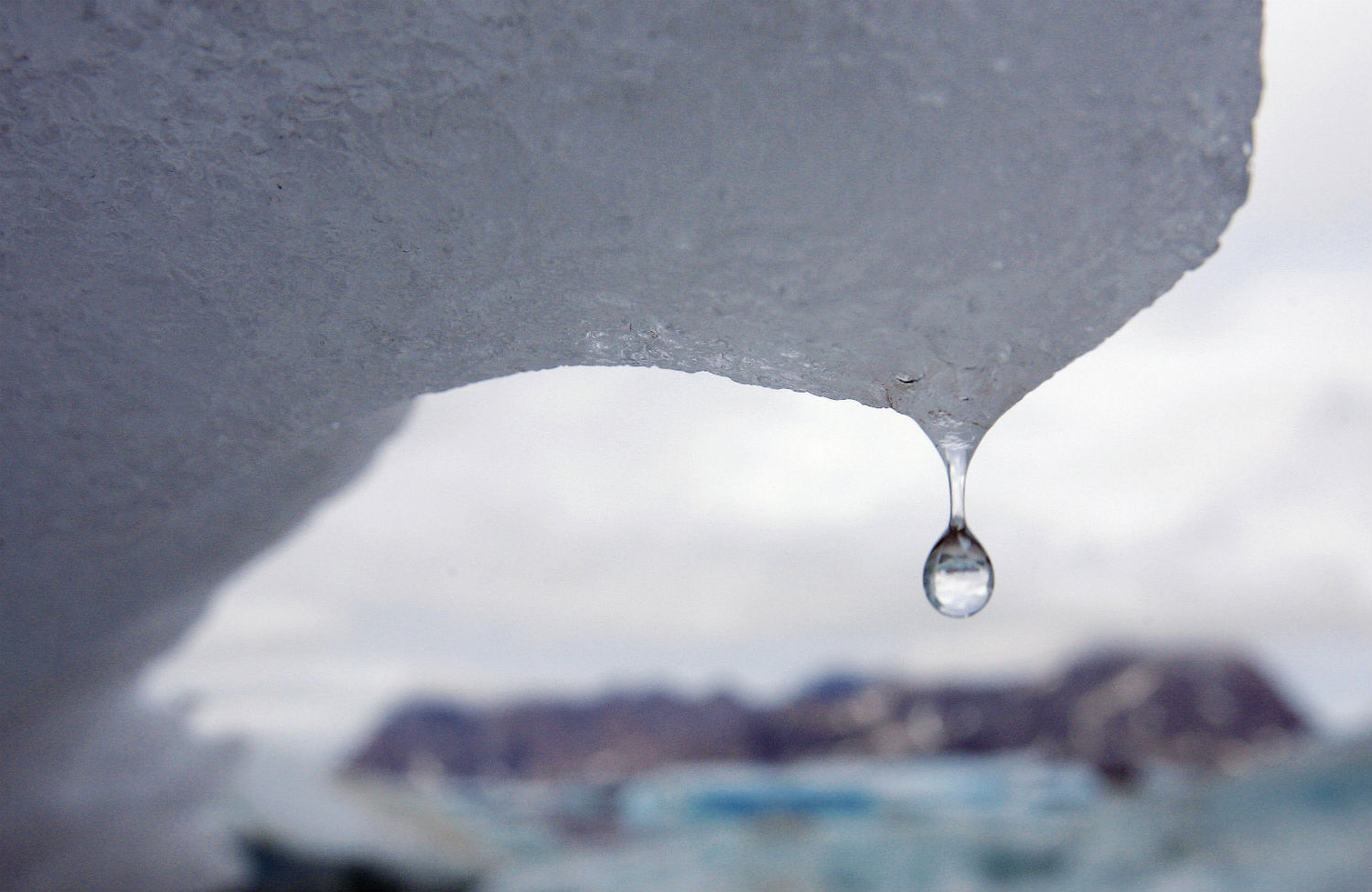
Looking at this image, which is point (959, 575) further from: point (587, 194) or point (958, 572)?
point (587, 194)

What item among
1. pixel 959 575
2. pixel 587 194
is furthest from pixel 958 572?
pixel 587 194

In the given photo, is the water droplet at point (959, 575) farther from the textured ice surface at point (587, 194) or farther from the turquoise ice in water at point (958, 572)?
the textured ice surface at point (587, 194)

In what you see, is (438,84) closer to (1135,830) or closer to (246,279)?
(246,279)

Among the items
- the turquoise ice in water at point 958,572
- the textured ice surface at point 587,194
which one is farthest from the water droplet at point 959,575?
the textured ice surface at point 587,194

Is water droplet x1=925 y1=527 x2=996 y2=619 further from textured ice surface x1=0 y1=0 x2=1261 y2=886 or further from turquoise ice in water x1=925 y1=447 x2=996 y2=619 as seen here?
textured ice surface x1=0 y1=0 x2=1261 y2=886

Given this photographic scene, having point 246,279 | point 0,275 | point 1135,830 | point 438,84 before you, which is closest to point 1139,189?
point 438,84
